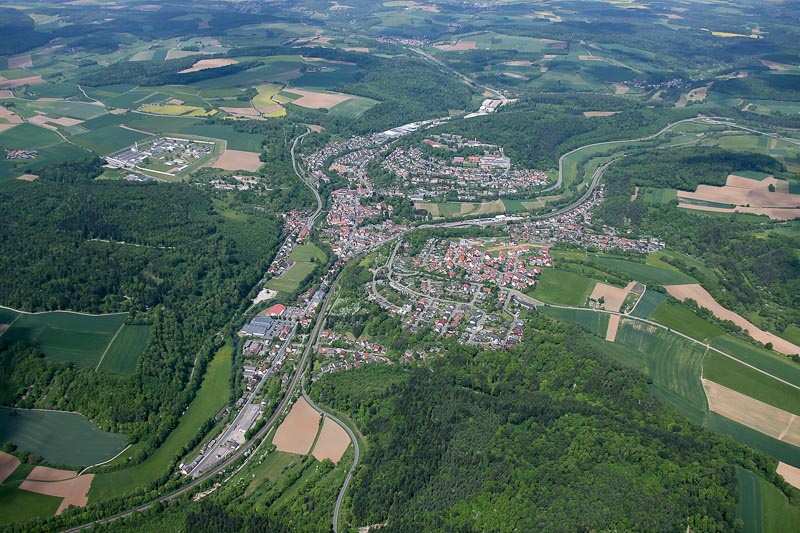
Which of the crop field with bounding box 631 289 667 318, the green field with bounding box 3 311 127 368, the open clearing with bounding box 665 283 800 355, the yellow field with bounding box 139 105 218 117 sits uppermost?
the crop field with bounding box 631 289 667 318

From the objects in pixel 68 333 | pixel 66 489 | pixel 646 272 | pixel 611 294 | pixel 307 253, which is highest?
pixel 611 294

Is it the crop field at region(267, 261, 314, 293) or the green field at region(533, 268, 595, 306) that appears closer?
the green field at region(533, 268, 595, 306)

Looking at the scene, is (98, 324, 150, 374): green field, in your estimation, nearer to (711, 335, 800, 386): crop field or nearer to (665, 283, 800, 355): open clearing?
(711, 335, 800, 386): crop field

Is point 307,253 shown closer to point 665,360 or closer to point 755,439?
point 665,360

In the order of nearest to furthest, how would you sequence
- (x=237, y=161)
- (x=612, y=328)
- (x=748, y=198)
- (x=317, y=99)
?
(x=612, y=328) < (x=748, y=198) < (x=237, y=161) < (x=317, y=99)

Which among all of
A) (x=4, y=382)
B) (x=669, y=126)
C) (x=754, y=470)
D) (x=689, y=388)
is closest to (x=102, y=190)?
(x=4, y=382)

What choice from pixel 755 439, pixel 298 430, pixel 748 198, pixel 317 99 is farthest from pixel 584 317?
pixel 317 99

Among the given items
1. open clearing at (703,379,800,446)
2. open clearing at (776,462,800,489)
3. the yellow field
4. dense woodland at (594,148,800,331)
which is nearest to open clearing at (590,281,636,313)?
dense woodland at (594,148,800,331)
